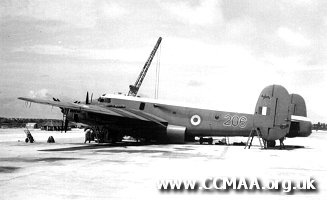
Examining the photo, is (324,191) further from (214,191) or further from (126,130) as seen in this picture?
(126,130)

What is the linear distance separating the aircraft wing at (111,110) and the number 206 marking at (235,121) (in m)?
4.72

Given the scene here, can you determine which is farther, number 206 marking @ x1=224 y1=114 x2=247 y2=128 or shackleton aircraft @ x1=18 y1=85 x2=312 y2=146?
number 206 marking @ x1=224 y1=114 x2=247 y2=128

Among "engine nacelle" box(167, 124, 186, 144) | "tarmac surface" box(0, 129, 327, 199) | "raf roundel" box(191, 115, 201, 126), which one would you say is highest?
"raf roundel" box(191, 115, 201, 126)

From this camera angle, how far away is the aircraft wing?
68.6 ft

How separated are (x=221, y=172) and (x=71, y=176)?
488 cm

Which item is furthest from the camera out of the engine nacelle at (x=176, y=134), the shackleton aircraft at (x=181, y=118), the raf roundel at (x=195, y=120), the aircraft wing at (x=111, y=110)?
the raf roundel at (x=195, y=120)

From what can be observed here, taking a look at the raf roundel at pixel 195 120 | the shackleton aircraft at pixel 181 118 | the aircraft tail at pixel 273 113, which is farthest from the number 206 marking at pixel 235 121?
the raf roundel at pixel 195 120

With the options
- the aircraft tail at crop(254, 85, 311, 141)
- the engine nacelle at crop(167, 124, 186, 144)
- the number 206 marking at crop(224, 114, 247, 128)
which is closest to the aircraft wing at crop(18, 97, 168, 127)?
the engine nacelle at crop(167, 124, 186, 144)

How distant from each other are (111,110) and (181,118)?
532cm

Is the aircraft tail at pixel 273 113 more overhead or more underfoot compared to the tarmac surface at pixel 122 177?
more overhead

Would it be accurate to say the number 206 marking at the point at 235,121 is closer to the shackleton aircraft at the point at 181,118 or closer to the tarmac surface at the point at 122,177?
the shackleton aircraft at the point at 181,118

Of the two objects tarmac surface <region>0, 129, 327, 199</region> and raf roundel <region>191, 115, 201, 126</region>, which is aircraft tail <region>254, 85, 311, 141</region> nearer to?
raf roundel <region>191, 115, 201, 126</region>

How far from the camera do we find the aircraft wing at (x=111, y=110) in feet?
68.6

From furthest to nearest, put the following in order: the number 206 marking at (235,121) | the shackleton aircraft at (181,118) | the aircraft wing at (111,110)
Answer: the number 206 marking at (235,121) → the shackleton aircraft at (181,118) → the aircraft wing at (111,110)
